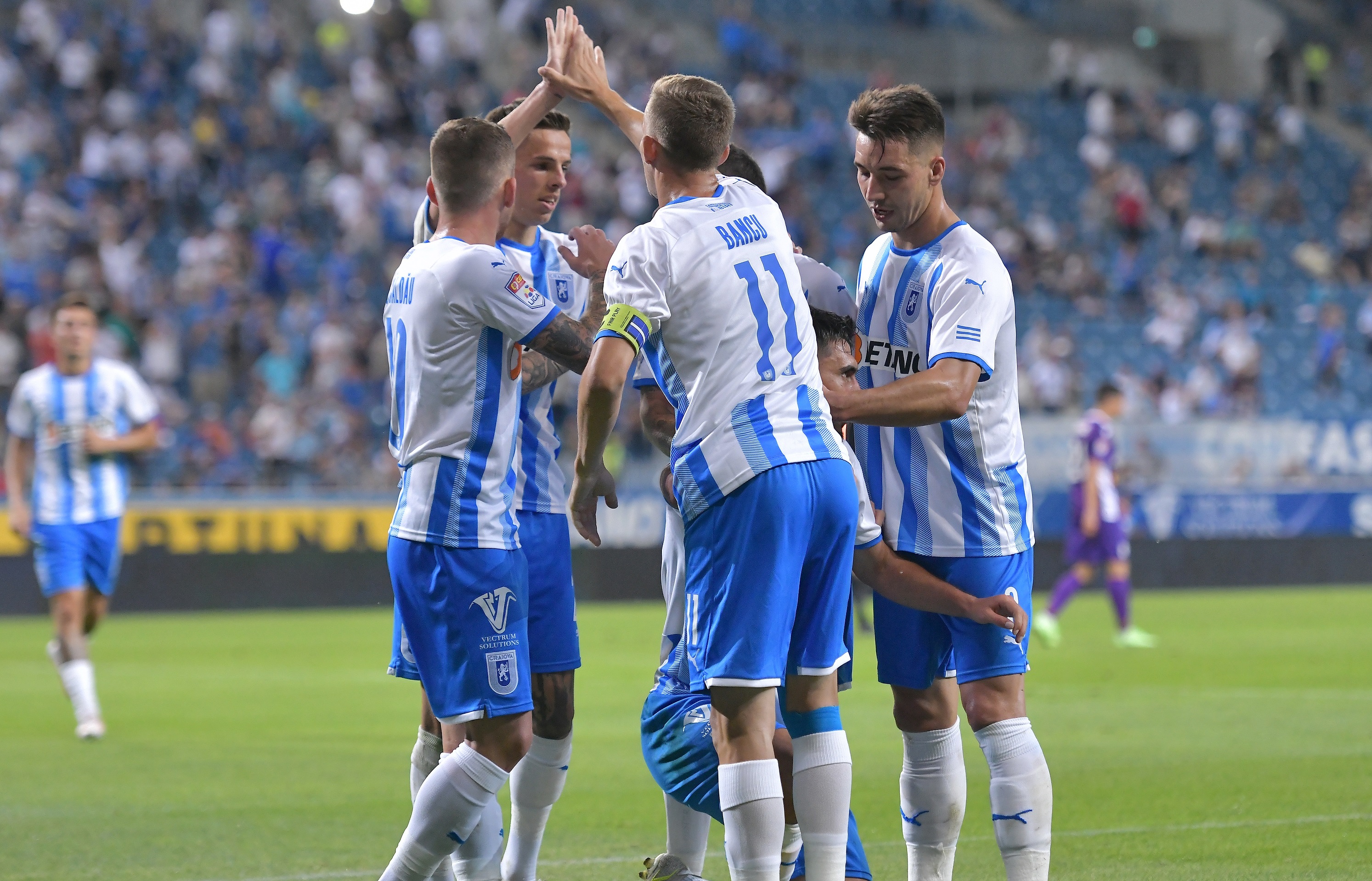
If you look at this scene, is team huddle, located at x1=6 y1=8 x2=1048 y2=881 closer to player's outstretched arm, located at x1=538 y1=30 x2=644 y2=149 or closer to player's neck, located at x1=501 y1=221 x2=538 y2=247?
player's outstretched arm, located at x1=538 y1=30 x2=644 y2=149

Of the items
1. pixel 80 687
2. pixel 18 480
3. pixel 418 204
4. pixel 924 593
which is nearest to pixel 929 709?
pixel 924 593

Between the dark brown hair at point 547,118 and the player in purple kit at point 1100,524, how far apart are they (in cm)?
1116

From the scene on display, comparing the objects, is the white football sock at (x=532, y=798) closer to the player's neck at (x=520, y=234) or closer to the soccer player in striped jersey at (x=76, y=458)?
the player's neck at (x=520, y=234)

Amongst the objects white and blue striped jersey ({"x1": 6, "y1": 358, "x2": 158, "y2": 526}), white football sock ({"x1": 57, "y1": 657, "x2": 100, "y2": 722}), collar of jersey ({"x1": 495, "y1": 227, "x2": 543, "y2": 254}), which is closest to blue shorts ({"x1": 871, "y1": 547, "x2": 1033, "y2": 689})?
collar of jersey ({"x1": 495, "y1": 227, "x2": 543, "y2": 254})

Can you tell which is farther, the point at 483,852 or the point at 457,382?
the point at 483,852

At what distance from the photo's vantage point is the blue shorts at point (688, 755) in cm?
526

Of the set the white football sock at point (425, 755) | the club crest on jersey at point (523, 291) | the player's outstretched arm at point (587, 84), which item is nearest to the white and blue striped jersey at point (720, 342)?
the club crest on jersey at point (523, 291)

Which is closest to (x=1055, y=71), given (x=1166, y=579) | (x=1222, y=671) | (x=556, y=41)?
(x=1166, y=579)

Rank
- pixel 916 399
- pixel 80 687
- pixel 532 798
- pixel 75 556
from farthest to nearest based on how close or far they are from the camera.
→ 1. pixel 75 556
2. pixel 80 687
3. pixel 532 798
4. pixel 916 399

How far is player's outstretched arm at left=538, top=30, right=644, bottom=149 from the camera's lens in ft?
18.9

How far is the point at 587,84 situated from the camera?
5.79 m

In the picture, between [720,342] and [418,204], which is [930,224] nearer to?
[720,342]

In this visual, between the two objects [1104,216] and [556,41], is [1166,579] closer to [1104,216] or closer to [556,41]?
[1104,216]

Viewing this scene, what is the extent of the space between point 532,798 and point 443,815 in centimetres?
89
